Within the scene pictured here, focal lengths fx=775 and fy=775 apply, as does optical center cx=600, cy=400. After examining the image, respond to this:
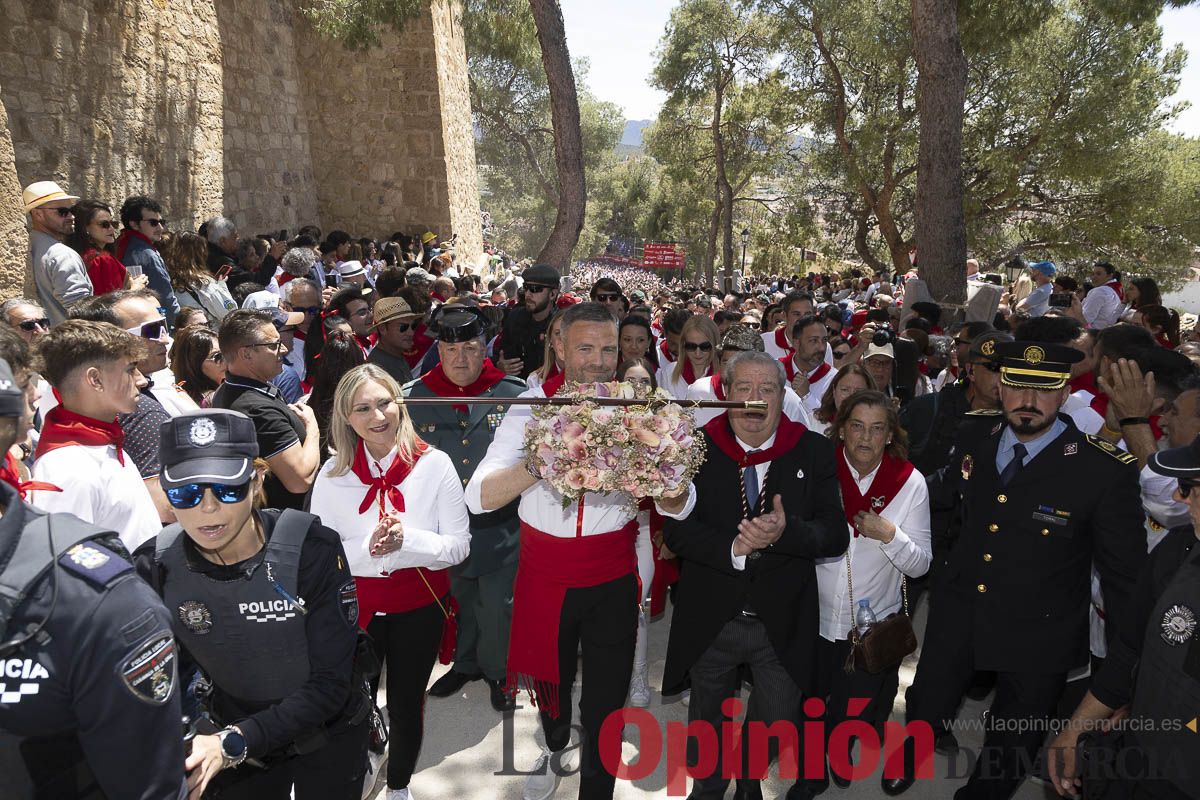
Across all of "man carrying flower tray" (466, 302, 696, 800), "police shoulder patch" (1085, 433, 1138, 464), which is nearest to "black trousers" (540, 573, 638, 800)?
"man carrying flower tray" (466, 302, 696, 800)

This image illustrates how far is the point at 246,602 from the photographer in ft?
7.63

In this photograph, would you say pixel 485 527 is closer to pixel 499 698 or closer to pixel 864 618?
pixel 499 698

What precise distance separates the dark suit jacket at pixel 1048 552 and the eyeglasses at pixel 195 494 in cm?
314

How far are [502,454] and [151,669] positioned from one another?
6.07 feet

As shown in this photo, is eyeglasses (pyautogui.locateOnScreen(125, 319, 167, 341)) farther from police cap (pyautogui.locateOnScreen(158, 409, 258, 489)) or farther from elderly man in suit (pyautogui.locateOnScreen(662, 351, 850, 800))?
elderly man in suit (pyautogui.locateOnScreen(662, 351, 850, 800))

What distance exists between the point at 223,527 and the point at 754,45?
30.6 m

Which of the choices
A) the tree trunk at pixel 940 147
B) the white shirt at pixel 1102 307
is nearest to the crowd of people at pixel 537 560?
the tree trunk at pixel 940 147

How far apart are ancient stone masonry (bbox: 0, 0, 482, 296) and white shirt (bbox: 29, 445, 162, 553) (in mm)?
5136

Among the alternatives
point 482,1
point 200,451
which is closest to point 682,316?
point 200,451

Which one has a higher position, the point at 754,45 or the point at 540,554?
the point at 754,45

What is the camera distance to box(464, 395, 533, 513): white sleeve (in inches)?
132

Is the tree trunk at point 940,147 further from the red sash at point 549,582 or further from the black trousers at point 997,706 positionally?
the red sash at point 549,582

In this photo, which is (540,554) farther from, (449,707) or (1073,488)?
(1073,488)

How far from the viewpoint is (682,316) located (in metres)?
7.32
